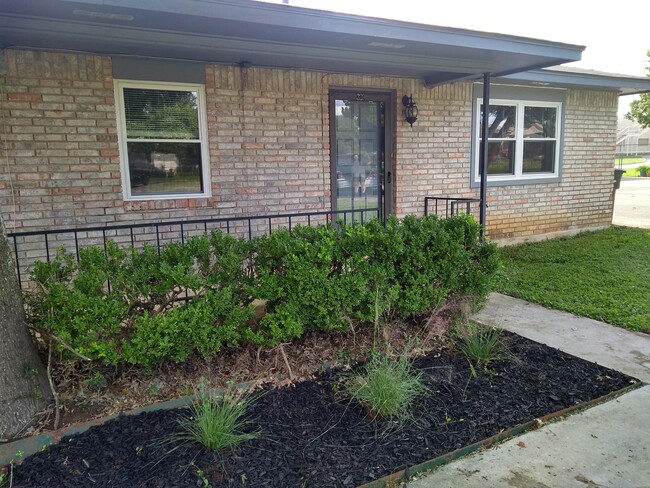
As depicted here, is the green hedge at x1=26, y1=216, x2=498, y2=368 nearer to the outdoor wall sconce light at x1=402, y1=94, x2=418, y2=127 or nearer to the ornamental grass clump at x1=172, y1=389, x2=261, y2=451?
the ornamental grass clump at x1=172, y1=389, x2=261, y2=451

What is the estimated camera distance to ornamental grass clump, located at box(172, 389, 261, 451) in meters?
2.52

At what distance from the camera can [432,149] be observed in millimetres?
7176

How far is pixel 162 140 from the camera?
219 inches

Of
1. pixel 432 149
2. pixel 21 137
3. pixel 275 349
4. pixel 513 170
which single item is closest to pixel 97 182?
pixel 21 137

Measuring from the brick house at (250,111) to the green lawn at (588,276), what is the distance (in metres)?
0.95

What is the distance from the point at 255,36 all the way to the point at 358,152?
2822 millimetres

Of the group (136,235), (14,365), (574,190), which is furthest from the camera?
(574,190)

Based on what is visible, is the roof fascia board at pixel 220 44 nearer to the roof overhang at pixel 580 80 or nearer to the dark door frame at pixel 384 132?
the dark door frame at pixel 384 132

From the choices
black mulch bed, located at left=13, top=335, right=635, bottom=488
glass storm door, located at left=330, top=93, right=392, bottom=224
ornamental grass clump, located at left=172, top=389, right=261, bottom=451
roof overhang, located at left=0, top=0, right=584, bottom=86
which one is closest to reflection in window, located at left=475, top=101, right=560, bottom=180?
glass storm door, located at left=330, top=93, right=392, bottom=224

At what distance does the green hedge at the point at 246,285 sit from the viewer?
293 cm

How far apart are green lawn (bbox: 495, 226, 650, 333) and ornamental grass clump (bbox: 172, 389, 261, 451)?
8.50ft

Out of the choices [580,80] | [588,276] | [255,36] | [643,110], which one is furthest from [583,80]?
[643,110]

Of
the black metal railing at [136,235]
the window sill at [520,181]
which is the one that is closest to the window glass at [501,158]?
the window sill at [520,181]

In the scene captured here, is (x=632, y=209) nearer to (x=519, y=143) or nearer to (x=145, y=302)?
(x=519, y=143)
